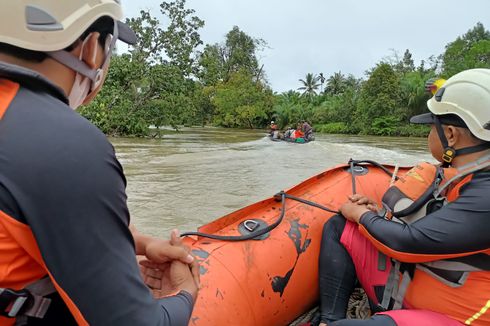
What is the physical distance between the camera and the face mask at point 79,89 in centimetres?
97

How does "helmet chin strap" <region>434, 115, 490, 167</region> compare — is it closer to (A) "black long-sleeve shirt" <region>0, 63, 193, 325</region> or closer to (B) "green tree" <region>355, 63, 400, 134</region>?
(A) "black long-sleeve shirt" <region>0, 63, 193, 325</region>

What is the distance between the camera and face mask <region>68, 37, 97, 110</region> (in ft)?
3.17

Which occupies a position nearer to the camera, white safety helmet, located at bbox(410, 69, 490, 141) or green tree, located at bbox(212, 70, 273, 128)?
white safety helmet, located at bbox(410, 69, 490, 141)

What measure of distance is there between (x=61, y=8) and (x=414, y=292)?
1697mm

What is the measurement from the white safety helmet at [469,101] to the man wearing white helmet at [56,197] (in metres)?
1.43

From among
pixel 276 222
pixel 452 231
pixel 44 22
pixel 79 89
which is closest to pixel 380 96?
pixel 276 222

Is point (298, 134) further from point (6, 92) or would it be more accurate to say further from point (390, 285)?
point (6, 92)

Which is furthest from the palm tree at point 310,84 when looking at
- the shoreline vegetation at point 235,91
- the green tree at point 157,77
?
the green tree at point 157,77

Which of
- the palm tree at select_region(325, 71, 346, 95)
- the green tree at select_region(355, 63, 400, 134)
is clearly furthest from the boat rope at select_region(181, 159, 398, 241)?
the palm tree at select_region(325, 71, 346, 95)

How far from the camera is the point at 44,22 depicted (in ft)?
2.74

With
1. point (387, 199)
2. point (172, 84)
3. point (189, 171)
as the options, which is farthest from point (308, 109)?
point (387, 199)

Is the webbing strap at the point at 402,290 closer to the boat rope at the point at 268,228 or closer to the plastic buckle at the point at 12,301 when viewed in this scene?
the boat rope at the point at 268,228

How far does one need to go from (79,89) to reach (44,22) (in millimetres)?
193

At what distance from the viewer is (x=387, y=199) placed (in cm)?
201
